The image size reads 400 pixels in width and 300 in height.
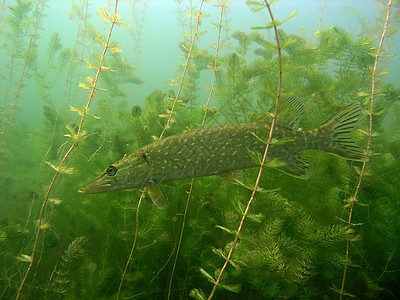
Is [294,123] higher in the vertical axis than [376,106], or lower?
lower

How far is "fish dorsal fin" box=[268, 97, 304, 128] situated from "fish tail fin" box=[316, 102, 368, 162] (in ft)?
1.00

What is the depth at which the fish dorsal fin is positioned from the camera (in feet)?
9.36

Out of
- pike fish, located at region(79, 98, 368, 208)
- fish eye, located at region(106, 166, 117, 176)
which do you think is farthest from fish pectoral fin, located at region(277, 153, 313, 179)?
Result: fish eye, located at region(106, 166, 117, 176)

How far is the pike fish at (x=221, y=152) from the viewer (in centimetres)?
271

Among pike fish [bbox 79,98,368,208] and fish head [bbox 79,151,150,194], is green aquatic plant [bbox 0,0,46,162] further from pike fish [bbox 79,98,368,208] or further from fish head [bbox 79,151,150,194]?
pike fish [bbox 79,98,368,208]

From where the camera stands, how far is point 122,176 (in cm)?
269

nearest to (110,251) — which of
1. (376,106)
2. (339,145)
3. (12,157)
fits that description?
(339,145)

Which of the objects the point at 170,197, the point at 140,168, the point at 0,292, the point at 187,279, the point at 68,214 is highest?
the point at 140,168

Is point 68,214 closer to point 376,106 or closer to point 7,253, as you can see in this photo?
point 7,253

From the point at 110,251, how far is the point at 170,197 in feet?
4.38

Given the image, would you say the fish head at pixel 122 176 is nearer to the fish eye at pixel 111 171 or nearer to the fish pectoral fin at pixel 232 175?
the fish eye at pixel 111 171

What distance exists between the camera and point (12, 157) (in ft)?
25.6

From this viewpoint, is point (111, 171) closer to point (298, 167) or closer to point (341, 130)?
point (298, 167)

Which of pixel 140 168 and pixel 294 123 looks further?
pixel 294 123
